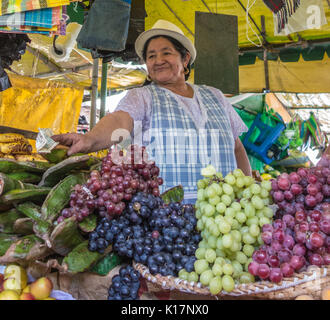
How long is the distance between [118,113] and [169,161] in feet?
1.60

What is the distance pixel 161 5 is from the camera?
3.88 m

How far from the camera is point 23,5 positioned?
2494 mm

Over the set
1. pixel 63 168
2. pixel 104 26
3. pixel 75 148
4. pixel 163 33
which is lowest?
pixel 63 168

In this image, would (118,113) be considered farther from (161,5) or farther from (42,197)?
(161,5)

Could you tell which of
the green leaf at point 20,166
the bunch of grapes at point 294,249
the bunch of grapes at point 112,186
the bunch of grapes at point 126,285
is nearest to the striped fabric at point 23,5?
the green leaf at point 20,166

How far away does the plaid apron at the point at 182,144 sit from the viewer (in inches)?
83.7

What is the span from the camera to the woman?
83.7 inches

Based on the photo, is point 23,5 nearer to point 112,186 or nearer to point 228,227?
point 112,186

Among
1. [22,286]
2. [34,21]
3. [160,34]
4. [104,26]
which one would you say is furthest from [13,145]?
[22,286]

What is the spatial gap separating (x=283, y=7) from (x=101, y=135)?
251 cm

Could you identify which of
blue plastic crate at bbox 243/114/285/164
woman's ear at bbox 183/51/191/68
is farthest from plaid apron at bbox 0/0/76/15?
blue plastic crate at bbox 243/114/285/164

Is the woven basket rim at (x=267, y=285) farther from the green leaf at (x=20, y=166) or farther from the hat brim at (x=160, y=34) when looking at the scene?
the hat brim at (x=160, y=34)

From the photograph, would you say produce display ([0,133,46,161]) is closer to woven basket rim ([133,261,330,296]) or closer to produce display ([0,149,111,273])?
produce display ([0,149,111,273])

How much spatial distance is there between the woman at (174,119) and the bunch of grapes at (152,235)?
0.92 meters
